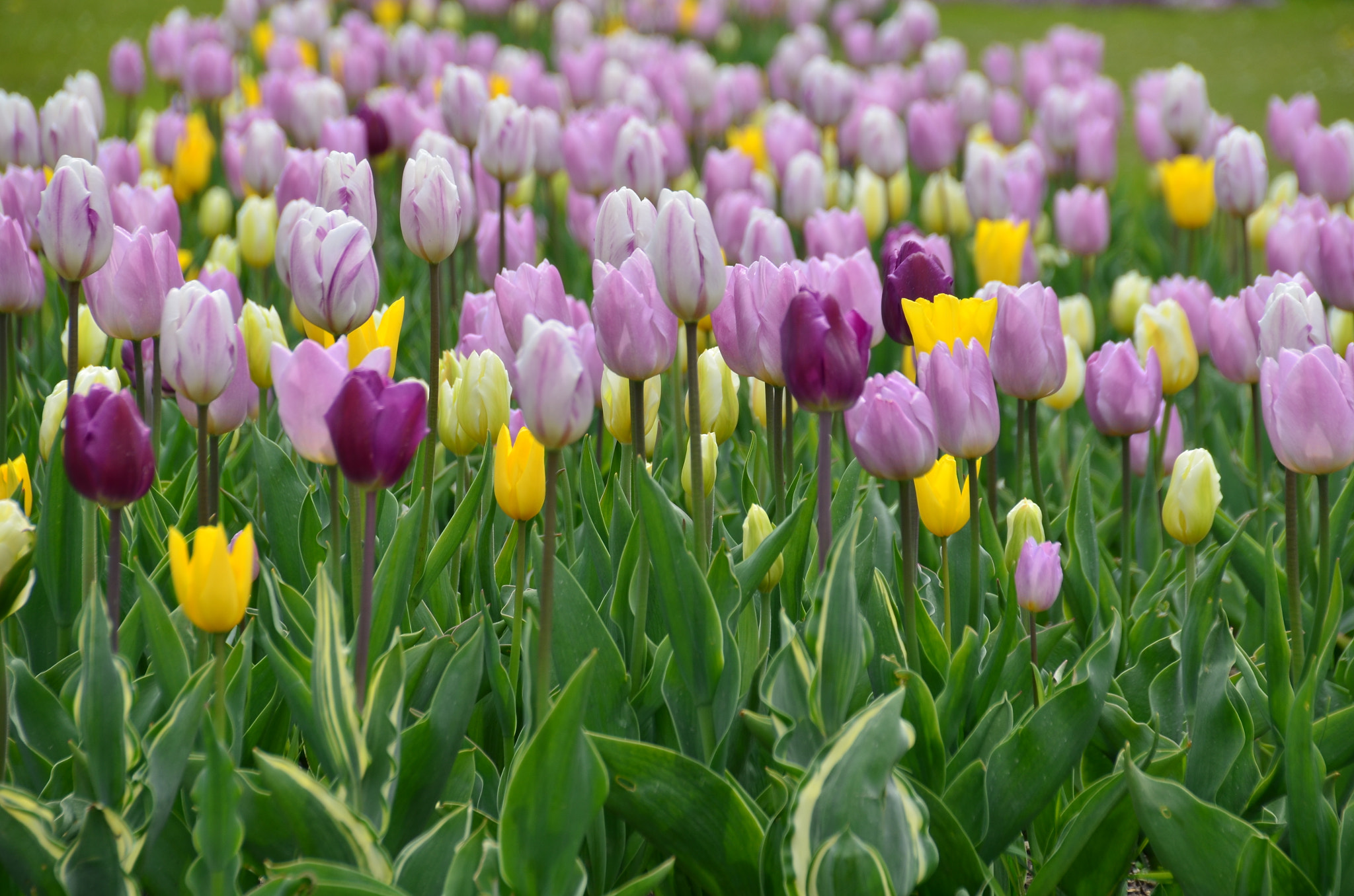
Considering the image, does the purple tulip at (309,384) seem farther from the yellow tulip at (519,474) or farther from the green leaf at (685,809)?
the green leaf at (685,809)

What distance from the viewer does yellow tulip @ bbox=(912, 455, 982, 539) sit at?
1.86m

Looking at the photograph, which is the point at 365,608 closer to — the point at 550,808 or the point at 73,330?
the point at 550,808

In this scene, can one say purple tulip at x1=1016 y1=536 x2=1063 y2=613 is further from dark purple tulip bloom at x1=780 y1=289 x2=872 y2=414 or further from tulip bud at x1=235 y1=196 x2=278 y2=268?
tulip bud at x1=235 y1=196 x2=278 y2=268

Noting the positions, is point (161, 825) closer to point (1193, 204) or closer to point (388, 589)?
point (388, 589)

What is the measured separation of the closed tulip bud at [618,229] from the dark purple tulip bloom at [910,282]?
0.43 meters

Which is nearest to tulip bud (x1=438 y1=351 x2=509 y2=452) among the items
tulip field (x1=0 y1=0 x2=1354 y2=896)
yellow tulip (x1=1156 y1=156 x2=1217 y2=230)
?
tulip field (x1=0 y1=0 x2=1354 y2=896)

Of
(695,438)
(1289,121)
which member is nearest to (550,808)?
(695,438)

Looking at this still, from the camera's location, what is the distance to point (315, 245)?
5.98 ft

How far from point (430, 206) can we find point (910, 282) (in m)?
0.82

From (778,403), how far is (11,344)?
1684mm

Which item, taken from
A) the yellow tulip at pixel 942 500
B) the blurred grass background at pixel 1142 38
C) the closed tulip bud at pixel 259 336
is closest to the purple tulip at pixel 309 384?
the closed tulip bud at pixel 259 336

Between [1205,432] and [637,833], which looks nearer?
[637,833]

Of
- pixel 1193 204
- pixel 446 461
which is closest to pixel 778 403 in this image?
pixel 446 461

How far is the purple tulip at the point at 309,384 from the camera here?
1.47m
